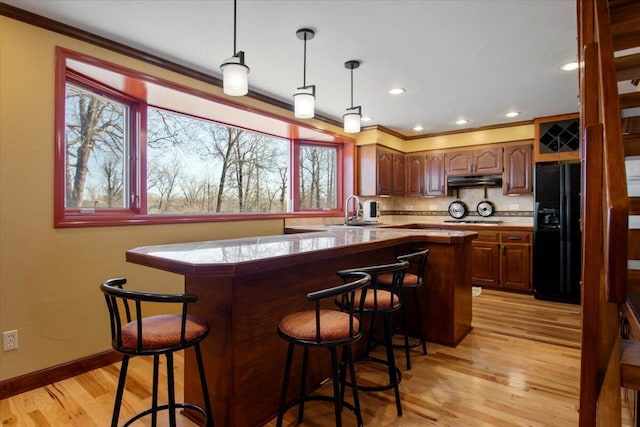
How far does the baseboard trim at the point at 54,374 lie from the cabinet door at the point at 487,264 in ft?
14.3

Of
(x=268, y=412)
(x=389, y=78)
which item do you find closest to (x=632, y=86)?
(x=389, y=78)

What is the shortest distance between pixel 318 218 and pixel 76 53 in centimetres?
309

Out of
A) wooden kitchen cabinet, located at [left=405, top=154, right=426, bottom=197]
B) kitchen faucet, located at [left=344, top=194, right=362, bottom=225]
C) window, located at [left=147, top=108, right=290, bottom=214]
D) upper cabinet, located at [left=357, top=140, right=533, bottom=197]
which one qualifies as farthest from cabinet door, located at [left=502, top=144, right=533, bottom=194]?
window, located at [left=147, top=108, right=290, bottom=214]

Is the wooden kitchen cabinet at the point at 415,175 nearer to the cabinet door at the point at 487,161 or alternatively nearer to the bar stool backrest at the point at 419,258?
the cabinet door at the point at 487,161

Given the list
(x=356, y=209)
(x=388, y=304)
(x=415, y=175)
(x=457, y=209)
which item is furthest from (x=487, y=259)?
(x=388, y=304)

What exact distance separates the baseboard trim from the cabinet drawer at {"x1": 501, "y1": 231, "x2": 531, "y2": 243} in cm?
461

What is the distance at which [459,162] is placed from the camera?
216 inches

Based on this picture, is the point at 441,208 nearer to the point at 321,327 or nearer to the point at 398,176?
the point at 398,176

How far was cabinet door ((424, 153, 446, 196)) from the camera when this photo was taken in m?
5.64

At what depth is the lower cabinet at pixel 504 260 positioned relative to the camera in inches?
182

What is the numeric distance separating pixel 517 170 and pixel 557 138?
0.61m

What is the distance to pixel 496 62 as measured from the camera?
2.99 meters

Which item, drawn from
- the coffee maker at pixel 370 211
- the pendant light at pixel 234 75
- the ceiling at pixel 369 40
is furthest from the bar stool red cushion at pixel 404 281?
the coffee maker at pixel 370 211

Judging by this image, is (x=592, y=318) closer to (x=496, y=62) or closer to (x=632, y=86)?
(x=496, y=62)
